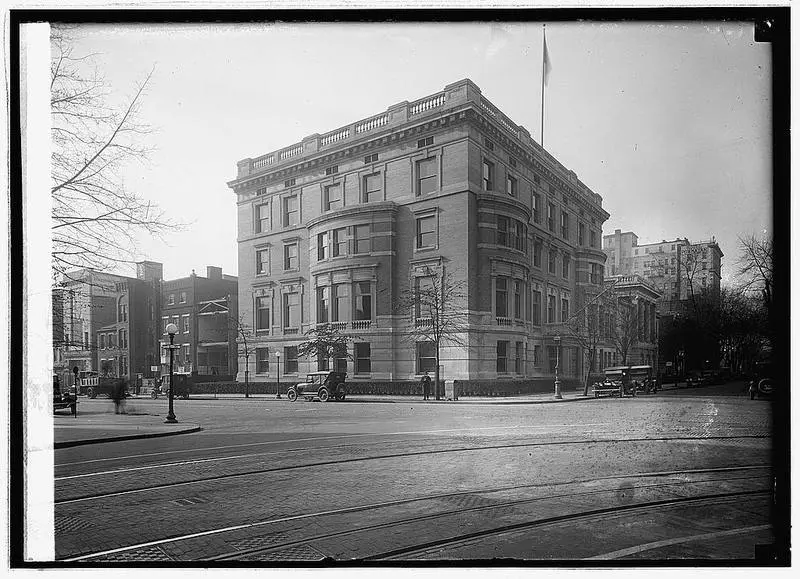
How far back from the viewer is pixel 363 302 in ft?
17.1

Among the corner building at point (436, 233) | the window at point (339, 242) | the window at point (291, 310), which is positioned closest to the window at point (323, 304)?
the corner building at point (436, 233)

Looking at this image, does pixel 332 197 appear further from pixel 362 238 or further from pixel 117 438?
pixel 117 438

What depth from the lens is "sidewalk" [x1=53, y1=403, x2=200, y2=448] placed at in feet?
15.9

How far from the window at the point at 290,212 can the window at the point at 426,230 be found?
4.59 ft

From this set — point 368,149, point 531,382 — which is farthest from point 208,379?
point 531,382

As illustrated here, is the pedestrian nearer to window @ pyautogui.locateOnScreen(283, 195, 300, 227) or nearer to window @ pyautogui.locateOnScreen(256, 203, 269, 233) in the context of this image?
window @ pyautogui.locateOnScreen(283, 195, 300, 227)

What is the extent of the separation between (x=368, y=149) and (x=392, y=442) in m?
3.22

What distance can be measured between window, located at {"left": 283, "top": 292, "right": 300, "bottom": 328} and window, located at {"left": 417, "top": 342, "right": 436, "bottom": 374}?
1384 millimetres

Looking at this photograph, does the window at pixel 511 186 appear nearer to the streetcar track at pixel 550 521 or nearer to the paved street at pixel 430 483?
the paved street at pixel 430 483

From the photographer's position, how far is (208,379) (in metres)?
5.60

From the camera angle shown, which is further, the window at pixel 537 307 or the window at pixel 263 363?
the window at pixel 263 363

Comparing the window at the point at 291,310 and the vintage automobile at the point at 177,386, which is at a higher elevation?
the window at the point at 291,310

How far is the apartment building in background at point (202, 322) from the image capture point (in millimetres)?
5289

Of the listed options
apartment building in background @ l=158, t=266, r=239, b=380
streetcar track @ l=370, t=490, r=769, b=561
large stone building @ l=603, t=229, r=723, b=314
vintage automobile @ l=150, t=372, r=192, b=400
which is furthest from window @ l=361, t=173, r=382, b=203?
streetcar track @ l=370, t=490, r=769, b=561
